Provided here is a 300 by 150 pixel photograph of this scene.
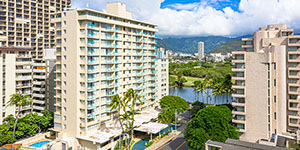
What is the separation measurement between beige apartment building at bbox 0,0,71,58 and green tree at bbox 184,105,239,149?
6010cm

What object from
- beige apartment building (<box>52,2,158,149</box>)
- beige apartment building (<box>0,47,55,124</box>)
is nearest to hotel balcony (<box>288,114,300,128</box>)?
beige apartment building (<box>52,2,158,149</box>)

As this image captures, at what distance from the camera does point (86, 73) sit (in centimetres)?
4347

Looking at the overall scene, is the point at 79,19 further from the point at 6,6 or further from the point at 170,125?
the point at 6,6

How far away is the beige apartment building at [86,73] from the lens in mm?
43469

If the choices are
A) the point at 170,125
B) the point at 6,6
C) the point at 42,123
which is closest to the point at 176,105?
the point at 170,125

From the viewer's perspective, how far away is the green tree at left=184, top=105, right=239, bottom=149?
36.4 metres

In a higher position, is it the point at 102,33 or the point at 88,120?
the point at 102,33

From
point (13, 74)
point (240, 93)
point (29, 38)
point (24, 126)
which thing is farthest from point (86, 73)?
point (29, 38)

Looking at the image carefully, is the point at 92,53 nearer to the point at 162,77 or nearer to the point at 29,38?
the point at 162,77

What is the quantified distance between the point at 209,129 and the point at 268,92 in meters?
12.5

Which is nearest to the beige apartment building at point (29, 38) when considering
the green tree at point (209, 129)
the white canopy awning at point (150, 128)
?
the white canopy awning at point (150, 128)

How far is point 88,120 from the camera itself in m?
44.2

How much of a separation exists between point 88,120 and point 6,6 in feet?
172

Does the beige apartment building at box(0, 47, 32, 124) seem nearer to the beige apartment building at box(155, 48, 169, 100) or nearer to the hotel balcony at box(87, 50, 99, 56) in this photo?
the hotel balcony at box(87, 50, 99, 56)
